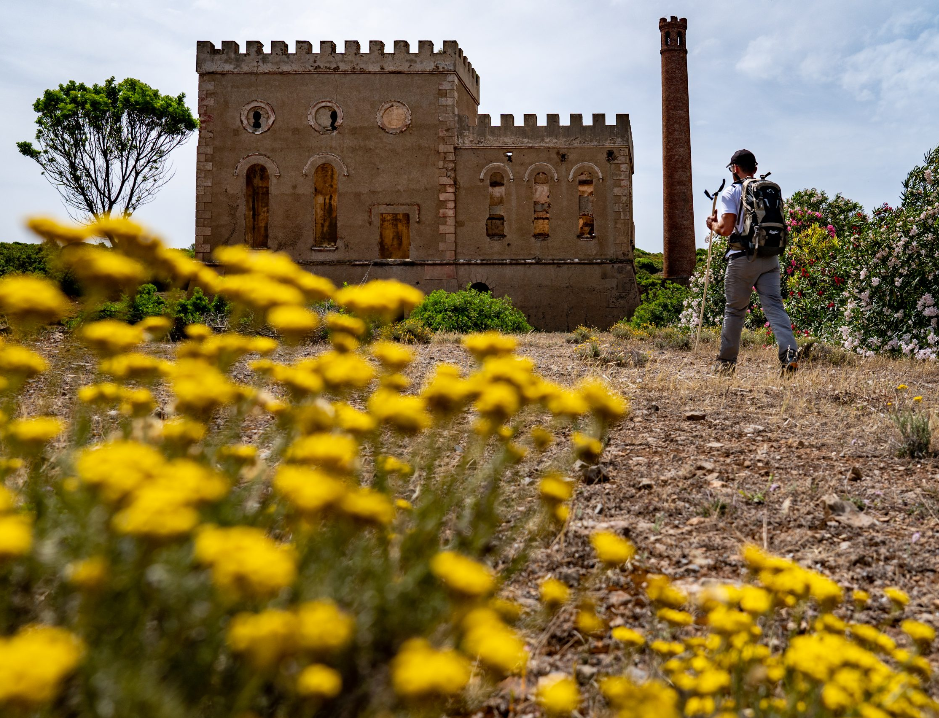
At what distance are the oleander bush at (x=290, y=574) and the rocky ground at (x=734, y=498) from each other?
283 millimetres

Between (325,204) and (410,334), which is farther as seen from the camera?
(325,204)

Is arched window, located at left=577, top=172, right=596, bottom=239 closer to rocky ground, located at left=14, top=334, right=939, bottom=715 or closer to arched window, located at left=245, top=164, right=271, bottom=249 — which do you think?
arched window, located at left=245, top=164, right=271, bottom=249

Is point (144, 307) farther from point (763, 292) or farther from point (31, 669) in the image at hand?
point (31, 669)

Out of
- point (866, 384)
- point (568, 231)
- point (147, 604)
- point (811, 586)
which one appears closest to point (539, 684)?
point (811, 586)

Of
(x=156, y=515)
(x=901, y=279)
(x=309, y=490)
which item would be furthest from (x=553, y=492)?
(x=901, y=279)

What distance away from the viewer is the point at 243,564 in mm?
946

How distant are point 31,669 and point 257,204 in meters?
19.5

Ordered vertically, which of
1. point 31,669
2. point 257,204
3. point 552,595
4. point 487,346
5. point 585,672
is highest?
point 257,204

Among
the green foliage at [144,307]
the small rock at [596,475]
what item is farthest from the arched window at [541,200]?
the small rock at [596,475]

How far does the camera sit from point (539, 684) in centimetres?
181

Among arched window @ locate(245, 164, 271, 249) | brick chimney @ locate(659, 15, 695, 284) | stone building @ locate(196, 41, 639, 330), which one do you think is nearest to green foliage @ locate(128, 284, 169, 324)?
stone building @ locate(196, 41, 639, 330)

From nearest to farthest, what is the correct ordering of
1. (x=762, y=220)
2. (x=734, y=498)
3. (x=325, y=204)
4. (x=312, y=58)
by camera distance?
(x=734, y=498), (x=762, y=220), (x=312, y=58), (x=325, y=204)

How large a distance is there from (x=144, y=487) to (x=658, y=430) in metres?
3.62

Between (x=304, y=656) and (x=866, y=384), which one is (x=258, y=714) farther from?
(x=866, y=384)
